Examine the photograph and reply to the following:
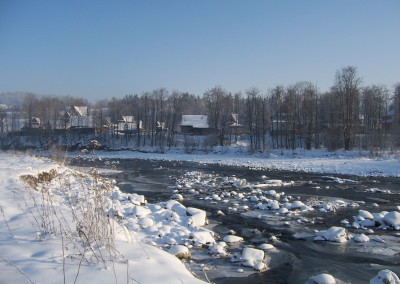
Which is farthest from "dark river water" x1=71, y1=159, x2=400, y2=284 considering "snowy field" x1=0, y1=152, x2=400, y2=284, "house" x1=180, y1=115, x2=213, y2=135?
"house" x1=180, y1=115, x2=213, y2=135

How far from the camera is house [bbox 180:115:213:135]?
63381 millimetres

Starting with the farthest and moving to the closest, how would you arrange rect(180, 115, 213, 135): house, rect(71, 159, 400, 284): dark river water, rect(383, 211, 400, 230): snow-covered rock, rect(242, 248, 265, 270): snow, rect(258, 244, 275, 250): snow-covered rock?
1. rect(180, 115, 213, 135): house
2. rect(383, 211, 400, 230): snow-covered rock
3. rect(258, 244, 275, 250): snow-covered rock
4. rect(242, 248, 265, 270): snow
5. rect(71, 159, 400, 284): dark river water

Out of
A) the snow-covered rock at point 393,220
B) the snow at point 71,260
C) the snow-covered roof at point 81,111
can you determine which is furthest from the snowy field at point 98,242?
the snow-covered roof at point 81,111

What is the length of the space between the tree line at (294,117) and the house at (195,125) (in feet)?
6.66

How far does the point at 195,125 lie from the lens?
211ft

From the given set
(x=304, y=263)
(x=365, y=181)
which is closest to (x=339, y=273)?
(x=304, y=263)

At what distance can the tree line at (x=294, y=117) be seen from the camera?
41312 mm

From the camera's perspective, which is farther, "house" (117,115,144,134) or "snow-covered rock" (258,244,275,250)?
"house" (117,115,144,134)

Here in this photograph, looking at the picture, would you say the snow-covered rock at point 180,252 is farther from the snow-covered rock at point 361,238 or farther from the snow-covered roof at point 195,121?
the snow-covered roof at point 195,121

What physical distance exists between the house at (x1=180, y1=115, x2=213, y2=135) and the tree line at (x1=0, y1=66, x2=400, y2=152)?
203 cm

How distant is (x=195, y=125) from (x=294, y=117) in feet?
71.5

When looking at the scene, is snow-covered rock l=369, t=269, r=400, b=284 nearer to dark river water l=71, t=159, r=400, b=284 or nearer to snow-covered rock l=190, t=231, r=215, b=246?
dark river water l=71, t=159, r=400, b=284

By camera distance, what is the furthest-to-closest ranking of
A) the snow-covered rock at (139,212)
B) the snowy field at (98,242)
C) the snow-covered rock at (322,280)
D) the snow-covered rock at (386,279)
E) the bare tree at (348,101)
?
the bare tree at (348,101) < the snow-covered rock at (139,212) < the snow-covered rock at (322,280) < the snow-covered rock at (386,279) < the snowy field at (98,242)

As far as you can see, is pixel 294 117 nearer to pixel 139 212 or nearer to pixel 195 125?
pixel 195 125
